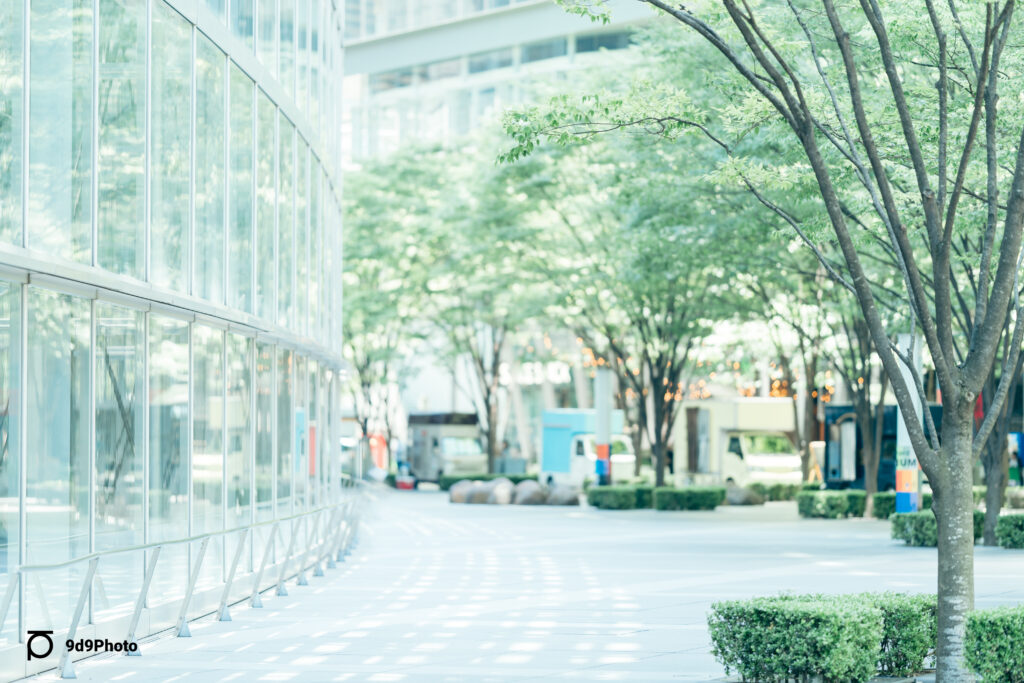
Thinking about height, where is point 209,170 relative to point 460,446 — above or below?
above

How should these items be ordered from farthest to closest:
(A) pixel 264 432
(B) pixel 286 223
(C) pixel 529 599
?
(B) pixel 286 223, (A) pixel 264 432, (C) pixel 529 599

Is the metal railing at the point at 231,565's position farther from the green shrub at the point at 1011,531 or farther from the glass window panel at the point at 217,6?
the green shrub at the point at 1011,531

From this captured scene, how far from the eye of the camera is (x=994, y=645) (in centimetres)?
858

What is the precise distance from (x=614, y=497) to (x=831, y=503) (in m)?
6.03

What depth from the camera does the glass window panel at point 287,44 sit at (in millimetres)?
18625

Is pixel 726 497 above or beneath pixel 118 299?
beneath

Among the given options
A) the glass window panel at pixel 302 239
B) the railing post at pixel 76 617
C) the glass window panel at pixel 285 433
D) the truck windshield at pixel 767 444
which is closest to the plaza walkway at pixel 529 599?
the railing post at pixel 76 617

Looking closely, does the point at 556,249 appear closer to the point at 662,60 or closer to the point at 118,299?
the point at 662,60

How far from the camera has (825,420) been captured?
38812 millimetres

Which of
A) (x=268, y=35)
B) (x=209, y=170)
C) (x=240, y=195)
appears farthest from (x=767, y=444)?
(x=209, y=170)

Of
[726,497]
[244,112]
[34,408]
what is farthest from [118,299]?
[726,497]

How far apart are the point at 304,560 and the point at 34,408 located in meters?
6.86

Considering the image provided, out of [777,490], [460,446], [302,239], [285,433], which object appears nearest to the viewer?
[285,433]

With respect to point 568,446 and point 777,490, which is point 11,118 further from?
point 568,446
